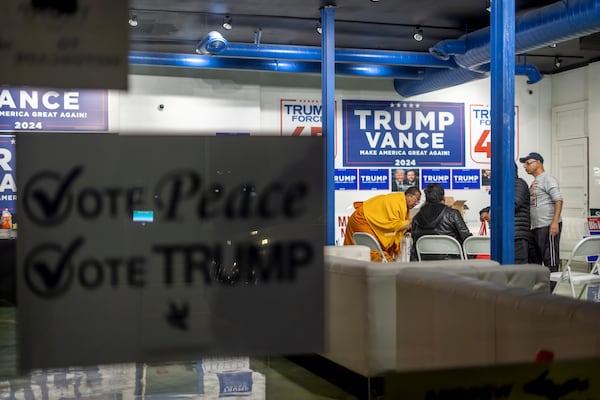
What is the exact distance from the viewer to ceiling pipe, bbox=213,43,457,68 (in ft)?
22.5

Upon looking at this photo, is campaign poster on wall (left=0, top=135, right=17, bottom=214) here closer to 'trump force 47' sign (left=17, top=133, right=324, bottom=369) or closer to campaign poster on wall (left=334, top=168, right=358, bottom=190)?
'trump force 47' sign (left=17, top=133, right=324, bottom=369)

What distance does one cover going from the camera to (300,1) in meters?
6.02

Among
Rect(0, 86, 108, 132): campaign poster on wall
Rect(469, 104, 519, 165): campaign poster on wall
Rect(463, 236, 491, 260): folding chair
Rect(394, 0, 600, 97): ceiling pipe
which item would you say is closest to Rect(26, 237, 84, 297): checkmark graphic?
Rect(0, 86, 108, 132): campaign poster on wall

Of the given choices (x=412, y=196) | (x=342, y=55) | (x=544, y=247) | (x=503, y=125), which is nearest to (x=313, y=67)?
(x=342, y=55)

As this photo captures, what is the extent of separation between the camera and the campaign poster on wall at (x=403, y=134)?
8.77 metres

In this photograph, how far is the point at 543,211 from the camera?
5535mm

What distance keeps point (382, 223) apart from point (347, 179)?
2.42 meters

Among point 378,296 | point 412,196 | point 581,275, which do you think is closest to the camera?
point 378,296

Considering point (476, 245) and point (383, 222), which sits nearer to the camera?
point (476, 245)

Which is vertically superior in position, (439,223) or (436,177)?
(436,177)

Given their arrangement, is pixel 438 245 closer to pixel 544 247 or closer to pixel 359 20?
pixel 544 247

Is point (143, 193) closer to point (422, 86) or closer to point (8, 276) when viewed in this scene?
point (8, 276)

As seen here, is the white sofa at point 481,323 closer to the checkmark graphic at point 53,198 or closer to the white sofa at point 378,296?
the white sofa at point 378,296

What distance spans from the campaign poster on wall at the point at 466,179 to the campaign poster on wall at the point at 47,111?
8480 mm
